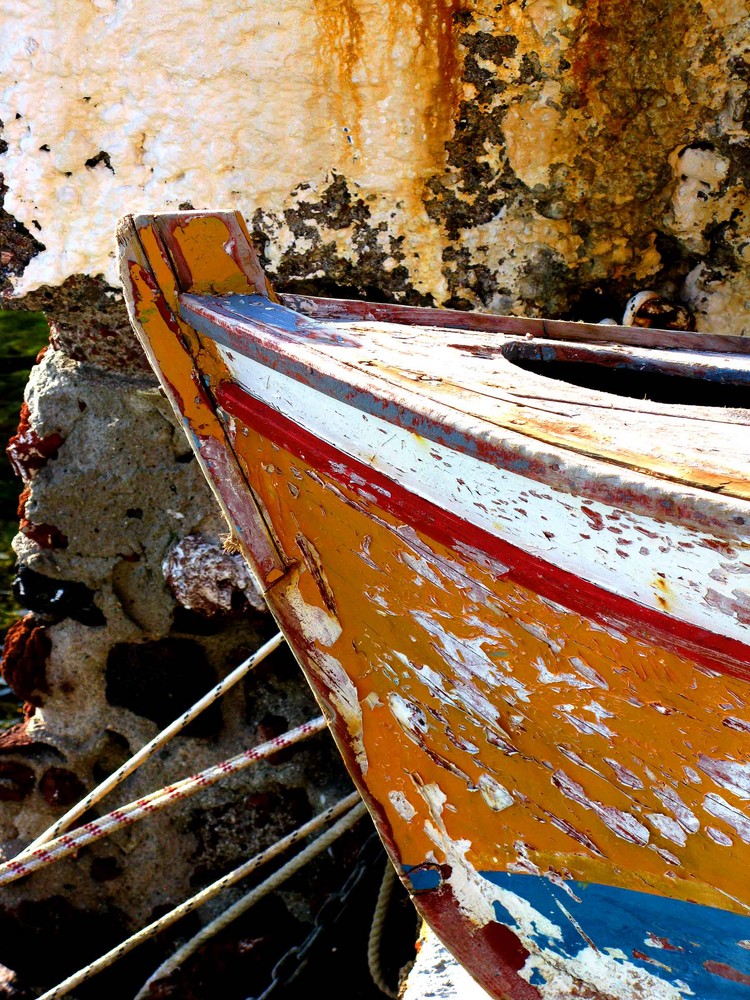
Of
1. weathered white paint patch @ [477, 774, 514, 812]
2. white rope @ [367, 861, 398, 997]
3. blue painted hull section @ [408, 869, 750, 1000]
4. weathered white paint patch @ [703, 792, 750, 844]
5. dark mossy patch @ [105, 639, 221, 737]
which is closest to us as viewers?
weathered white paint patch @ [703, 792, 750, 844]

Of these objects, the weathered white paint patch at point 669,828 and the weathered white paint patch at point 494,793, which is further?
the weathered white paint patch at point 494,793

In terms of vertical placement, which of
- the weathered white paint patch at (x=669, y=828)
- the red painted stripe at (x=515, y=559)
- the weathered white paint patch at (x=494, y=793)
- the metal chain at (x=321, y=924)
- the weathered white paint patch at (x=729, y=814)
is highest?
the red painted stripe at (x=515, y=559)

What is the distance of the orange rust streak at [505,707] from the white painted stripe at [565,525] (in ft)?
0.21

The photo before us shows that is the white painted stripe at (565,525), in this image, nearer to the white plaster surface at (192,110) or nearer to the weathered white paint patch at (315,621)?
the weathered white paint patch at (315,621)

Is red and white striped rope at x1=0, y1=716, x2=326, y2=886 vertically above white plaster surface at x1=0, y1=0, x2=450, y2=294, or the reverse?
white plaster surface at x1=0, y1=0, x2=450, y2=294

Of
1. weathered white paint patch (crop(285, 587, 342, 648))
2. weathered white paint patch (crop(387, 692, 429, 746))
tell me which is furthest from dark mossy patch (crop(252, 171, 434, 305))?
weathered white paint patch (crop(387, 692, 429, 746))

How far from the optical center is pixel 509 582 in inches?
38.3

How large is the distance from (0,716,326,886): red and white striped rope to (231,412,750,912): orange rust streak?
20.7 inches

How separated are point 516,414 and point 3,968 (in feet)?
6.43

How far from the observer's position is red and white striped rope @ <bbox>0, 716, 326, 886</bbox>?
1843 millimetres

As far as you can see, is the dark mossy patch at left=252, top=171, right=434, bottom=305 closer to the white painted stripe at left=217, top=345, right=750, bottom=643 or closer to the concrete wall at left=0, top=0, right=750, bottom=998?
the concrete wall at left=0, top=0, right=750, bottom=998

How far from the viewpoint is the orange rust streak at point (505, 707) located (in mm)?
901

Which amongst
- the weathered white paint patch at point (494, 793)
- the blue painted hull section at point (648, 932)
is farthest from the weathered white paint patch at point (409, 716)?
the blue painted hull section at point (648, 932)

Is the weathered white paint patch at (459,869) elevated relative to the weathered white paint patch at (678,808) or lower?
lower
